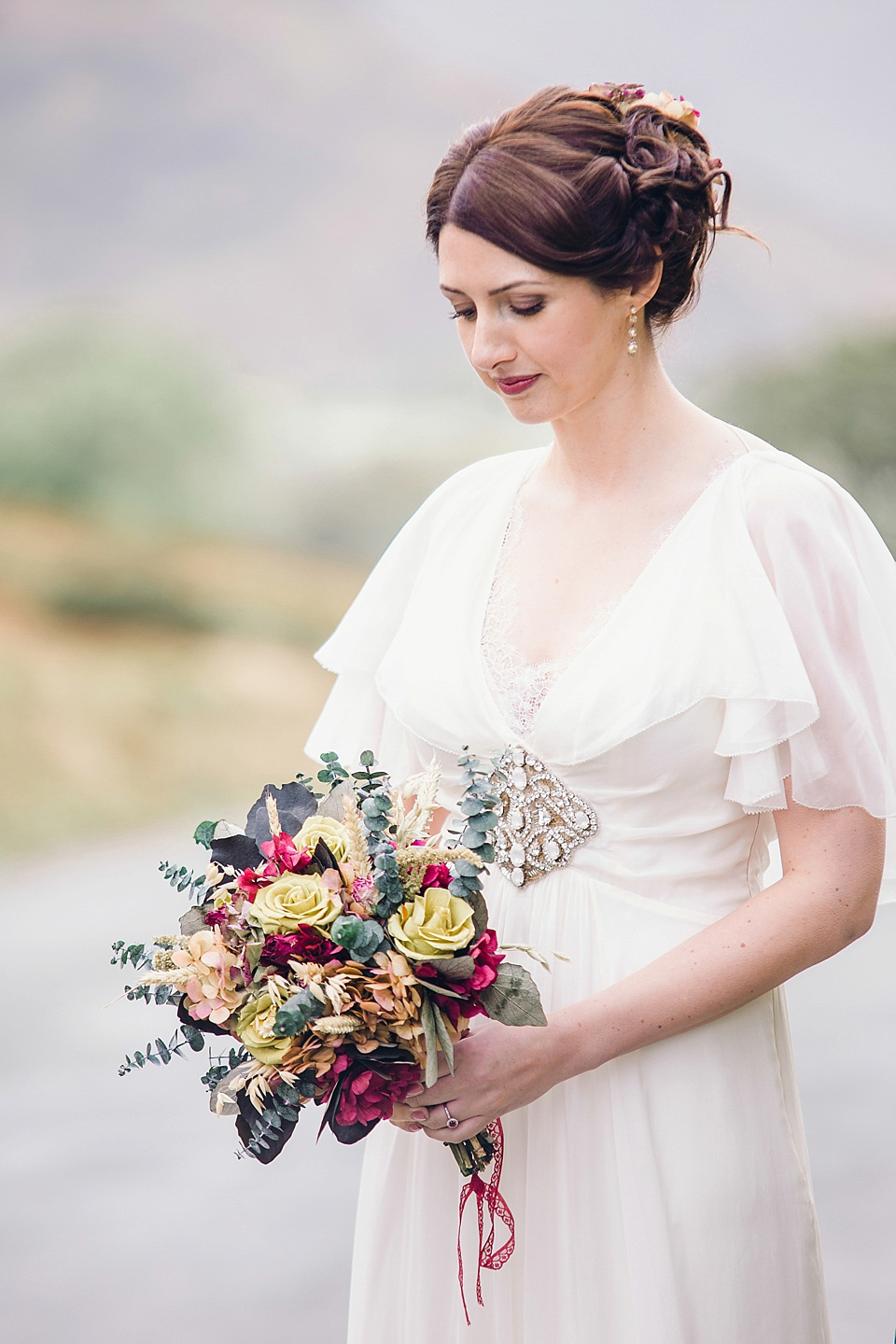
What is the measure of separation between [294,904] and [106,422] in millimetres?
4610

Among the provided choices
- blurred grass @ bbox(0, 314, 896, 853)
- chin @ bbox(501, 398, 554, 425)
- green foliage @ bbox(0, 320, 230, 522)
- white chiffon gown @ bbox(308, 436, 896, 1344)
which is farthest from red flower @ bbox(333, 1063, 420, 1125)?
green foliage @ bbox(0, 320, 230, 522)

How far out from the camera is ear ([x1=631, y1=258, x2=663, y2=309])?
1.32 meters

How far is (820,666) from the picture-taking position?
121 cm

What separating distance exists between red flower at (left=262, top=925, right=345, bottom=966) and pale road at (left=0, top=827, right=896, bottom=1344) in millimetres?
1764

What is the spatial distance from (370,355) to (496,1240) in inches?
172

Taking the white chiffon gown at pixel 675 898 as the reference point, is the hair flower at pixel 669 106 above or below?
above

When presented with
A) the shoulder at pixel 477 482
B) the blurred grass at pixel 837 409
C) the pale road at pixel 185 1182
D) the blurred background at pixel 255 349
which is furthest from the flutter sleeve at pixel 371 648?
the blurred grass at pixel 837 409

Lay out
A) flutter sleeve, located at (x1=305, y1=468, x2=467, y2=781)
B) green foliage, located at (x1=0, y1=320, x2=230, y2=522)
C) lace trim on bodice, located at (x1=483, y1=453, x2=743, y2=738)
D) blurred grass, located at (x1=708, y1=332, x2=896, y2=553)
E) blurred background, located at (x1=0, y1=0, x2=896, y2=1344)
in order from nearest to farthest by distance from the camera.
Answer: lace trim on bodice, located at (x1=483, y1=453, x2=743, y2=738)
flutter sleeve, located at (x1=305, y1=468, x2=467, y2=781)
blurred background, located at (x1=0, y1=0, x2=896, y2=1344)
blurred grass, located at (x1=708, y1=332, x2=896, y2=553)
green foliage, located at (x1=0, y1=320, x2=230, y2=522)

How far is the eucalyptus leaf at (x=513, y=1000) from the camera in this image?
1075mm

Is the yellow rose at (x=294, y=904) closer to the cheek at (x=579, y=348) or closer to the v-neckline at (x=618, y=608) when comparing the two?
the v-neckline at (x=618, y=608)

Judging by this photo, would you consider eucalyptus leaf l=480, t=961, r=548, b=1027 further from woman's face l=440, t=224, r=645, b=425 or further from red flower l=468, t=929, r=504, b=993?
woman's face l=440, t=224, r=645, b=425

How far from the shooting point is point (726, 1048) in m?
1.28

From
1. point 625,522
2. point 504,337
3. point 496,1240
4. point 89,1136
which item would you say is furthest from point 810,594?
point 89,1136

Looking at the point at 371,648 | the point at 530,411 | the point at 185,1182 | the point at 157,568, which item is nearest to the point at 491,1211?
the point at 371,648
